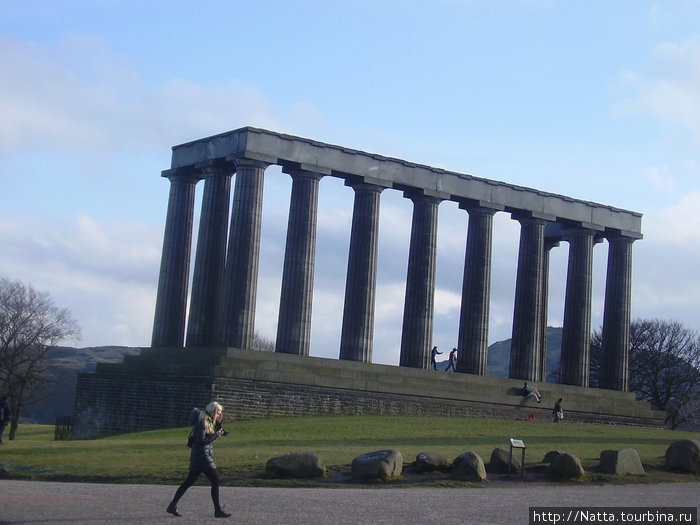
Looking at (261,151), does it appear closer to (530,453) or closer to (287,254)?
(287,254)

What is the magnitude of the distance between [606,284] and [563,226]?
4841mm

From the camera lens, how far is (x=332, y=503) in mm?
26812

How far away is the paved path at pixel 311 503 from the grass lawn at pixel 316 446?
2.79m

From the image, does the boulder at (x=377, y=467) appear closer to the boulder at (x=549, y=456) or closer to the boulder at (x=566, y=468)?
the boulder at (x=566, y=468)

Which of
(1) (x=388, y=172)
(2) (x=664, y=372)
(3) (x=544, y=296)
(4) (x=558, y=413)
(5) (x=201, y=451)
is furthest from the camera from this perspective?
(2) (x=664, y=372)

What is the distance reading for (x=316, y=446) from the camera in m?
42.4

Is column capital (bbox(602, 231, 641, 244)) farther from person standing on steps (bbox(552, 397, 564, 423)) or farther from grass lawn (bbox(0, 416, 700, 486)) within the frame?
grass lawn (bbox(0, 416, 700, 486))

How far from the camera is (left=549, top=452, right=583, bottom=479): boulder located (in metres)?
35.4

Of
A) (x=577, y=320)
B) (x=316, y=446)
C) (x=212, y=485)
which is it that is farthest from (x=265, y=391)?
(x=212, y=485)

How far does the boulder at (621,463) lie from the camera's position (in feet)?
120

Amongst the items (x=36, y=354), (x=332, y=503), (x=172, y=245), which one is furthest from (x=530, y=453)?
(x=36, y=354)

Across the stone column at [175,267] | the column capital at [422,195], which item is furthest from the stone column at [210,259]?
the column capital at [422,195]

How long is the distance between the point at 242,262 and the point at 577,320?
24950mm

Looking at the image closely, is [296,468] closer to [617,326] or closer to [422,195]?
[422,195]
